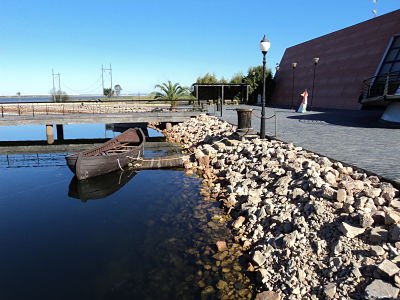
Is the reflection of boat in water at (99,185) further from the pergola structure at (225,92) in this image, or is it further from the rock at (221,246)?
the pergola structure at (225,92)

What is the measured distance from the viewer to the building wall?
2677 centimetres

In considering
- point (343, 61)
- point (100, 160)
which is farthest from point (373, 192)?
point (343, 61)

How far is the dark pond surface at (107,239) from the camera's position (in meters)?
6.35

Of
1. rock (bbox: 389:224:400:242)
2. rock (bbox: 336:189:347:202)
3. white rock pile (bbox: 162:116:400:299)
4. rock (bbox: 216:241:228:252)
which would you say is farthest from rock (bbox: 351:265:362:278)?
rock (bbox: 216:241:228:252)

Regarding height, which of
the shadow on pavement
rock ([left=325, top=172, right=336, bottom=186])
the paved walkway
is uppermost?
the shadow on pavement

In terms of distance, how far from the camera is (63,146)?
77.4ft

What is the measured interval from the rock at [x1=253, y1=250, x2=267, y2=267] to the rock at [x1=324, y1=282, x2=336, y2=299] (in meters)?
1.49

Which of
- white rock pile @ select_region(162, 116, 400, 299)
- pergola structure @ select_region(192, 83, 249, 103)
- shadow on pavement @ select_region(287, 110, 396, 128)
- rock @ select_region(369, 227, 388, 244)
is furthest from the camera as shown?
pergola structure @ select_region(192, 83, 249, 103)

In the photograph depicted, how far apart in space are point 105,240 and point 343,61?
95.8ft

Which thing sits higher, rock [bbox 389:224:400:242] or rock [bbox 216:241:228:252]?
rock [bbox 389:224:400:242]

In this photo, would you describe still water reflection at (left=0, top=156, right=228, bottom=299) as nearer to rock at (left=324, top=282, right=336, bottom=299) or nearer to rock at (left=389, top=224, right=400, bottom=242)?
rock at (left=324, top=282, right=336, bottom=299)

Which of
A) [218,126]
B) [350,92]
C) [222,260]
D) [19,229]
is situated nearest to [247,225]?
[222,260]

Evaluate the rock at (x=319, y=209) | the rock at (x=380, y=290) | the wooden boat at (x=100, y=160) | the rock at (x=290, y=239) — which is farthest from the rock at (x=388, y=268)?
the wooden boat at (x=100, y=160)

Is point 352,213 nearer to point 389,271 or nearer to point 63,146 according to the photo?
point 389,271
